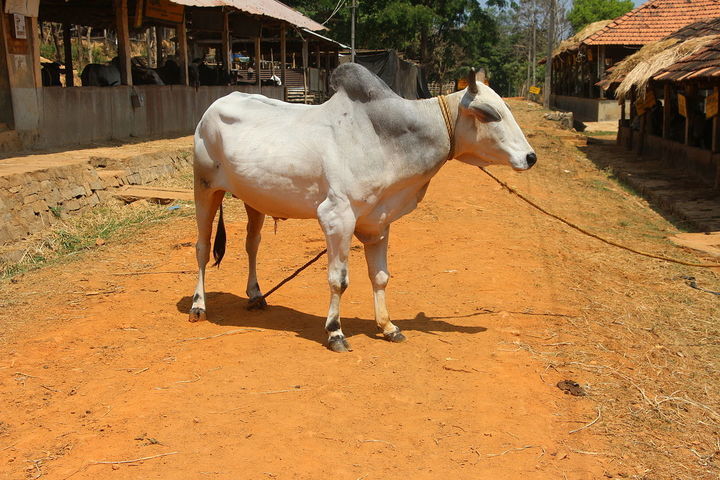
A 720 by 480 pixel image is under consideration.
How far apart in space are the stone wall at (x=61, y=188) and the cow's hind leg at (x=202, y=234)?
3.59 metres

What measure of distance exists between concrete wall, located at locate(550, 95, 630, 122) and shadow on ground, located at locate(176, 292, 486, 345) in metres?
23.2

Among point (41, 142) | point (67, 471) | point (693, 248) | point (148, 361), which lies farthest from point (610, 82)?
point (67, 471)

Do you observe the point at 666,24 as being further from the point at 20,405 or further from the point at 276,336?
the point at 20,405

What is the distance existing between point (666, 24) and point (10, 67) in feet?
77.7

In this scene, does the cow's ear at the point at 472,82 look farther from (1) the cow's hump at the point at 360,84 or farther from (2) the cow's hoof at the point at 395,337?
(2) the cow's hoof at the point at 395,337

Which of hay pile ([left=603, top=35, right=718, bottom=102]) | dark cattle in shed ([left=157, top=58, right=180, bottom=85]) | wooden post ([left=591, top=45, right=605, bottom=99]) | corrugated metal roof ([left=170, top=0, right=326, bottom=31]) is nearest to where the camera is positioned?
hay pile ([left=603, top=35, right=718, bottom=102])

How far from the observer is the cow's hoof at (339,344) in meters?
5.05

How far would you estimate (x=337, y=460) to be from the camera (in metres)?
3.61

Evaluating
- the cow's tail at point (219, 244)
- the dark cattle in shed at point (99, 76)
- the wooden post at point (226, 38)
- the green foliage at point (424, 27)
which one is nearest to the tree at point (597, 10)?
the green foliage at point (424, 27)

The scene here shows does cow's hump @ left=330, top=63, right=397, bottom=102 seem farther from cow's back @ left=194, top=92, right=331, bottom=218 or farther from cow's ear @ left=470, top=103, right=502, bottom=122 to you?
cow's ear @ left=470, top=103, right=502, bottom=122

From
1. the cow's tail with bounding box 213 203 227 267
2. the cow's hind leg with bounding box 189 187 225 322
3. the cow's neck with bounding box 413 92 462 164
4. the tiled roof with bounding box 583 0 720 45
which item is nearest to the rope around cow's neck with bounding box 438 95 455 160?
the cow's neck with bounding box 413 92 462 164

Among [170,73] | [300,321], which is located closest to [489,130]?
[300,321]

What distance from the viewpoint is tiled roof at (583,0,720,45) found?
27.1 metres

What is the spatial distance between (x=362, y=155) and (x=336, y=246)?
641 mm
